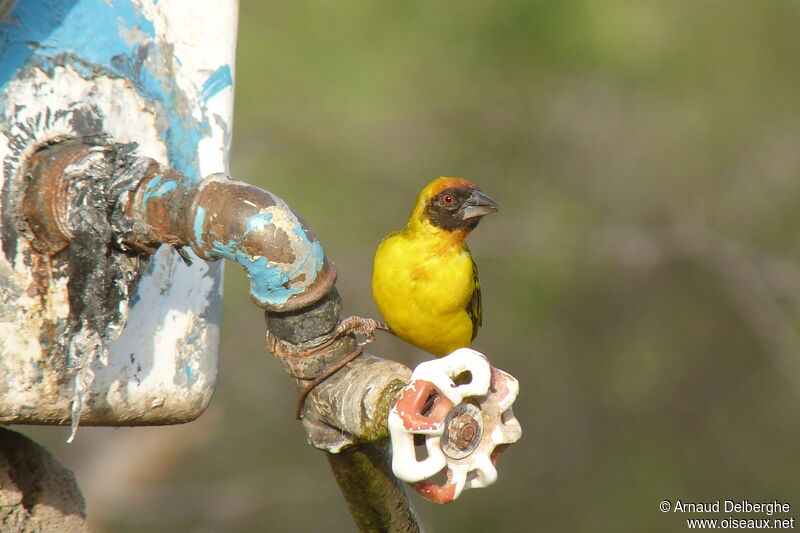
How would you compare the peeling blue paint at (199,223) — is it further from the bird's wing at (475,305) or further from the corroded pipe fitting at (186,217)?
the bird's wing at (475,305)

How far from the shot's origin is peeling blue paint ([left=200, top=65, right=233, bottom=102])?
9.95ft

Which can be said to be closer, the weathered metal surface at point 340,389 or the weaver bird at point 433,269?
the weathered metal surface at point 340,389

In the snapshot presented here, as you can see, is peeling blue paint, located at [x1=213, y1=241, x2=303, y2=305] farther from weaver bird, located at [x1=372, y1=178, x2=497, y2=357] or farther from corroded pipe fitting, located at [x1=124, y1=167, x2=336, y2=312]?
weaver bird, located at [x1=372, y1=178, x2=497, y2=357]

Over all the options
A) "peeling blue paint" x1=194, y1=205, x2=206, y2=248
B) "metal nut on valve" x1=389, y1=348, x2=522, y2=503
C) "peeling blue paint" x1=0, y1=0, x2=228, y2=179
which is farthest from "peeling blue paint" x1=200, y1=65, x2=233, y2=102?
"metal nut on valve" x1=389, y1=348, x2=522, y2=503

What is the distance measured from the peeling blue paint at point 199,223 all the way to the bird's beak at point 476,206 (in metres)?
2.65

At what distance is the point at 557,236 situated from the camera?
8984mm

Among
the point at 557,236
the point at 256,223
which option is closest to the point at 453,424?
the point at 256,223

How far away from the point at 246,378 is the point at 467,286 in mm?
5357

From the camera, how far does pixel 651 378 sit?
9.76 m

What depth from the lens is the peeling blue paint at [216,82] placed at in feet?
9.95

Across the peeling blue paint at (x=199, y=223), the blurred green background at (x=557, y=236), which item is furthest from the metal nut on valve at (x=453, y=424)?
the blurred green background at (x=557, y=236)

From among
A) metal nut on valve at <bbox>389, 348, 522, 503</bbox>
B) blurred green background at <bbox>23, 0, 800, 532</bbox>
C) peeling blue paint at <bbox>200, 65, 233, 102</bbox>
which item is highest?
peeling blue paint at <bbox>200, 65, 233, 102</bbox>

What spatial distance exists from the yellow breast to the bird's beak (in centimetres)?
16

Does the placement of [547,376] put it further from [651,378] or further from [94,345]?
[94,345]
